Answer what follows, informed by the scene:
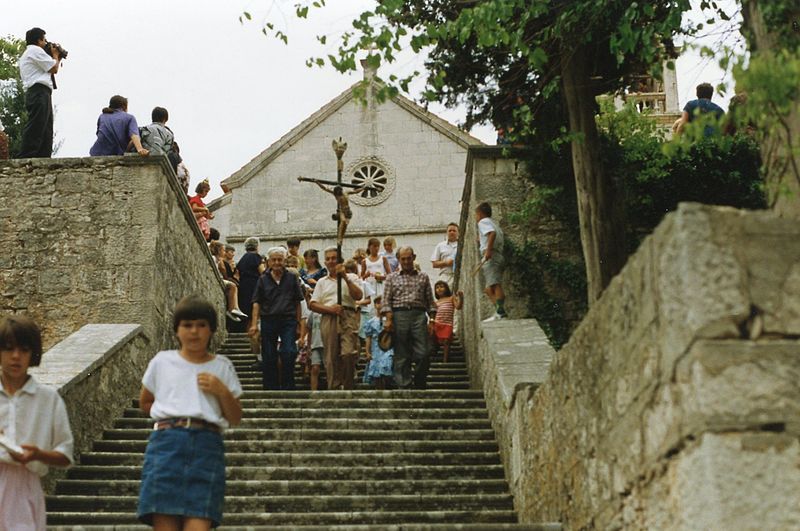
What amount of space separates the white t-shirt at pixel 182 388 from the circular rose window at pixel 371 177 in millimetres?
24194

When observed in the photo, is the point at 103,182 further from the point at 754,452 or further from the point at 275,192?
the point at 275,192

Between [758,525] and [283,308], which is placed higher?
[283,308]

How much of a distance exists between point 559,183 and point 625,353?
8567 mm

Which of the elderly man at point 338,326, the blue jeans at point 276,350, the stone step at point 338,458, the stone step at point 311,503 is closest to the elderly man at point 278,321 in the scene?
the blue jeans at point 276,350

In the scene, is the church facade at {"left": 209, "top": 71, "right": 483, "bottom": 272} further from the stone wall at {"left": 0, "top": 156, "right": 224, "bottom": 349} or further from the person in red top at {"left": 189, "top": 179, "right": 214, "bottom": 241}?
the stone wall at {"left": 0, "top": 156, "right": 224, "bottom": 349}

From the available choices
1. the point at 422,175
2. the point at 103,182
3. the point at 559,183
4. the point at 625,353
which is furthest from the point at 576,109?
the point at 422,175

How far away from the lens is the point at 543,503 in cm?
672

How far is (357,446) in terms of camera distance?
9234mm

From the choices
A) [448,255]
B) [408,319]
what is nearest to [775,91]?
[408,319]

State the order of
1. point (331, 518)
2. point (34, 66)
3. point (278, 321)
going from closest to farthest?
point (331, 518)
point (278, 321)
point (34, 66)

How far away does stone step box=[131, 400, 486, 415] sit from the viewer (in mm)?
10297

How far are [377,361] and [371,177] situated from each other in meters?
18.6

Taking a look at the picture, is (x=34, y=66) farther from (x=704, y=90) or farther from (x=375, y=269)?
(x=704, y=90)

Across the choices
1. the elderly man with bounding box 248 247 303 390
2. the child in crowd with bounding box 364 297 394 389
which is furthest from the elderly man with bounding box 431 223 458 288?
the elderly man with bounding box 248 247 303 390
